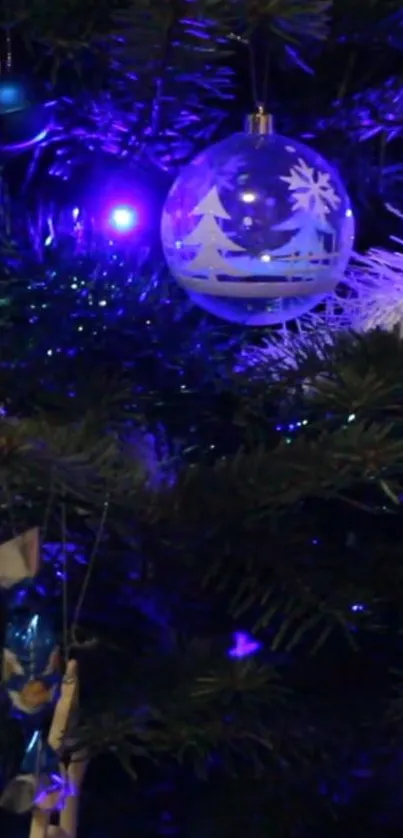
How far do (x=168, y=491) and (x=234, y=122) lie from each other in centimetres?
32

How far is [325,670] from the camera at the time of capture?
728 millimetres

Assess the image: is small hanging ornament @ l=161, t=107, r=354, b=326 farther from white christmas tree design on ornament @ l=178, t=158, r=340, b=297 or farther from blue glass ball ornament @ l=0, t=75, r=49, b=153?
blue glass ball ornament @ l=0, t=75, r=49, b=153

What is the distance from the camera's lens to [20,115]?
646 millimetres

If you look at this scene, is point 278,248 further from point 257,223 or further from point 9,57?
point 9,57

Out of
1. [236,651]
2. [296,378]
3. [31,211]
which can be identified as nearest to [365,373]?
[296,378]

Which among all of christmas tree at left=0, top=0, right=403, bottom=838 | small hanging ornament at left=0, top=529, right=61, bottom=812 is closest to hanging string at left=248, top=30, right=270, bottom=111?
christmas tree at left=0, top=0, right=403, bottom=838

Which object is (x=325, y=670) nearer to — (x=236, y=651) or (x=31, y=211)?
(x=236, y=651)

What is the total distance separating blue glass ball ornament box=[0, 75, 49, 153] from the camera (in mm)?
631

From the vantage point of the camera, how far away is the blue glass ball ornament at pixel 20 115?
2.07 feet

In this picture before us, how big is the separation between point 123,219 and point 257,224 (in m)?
0.17

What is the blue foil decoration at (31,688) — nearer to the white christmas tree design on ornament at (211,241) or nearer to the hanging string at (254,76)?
the white christmas tree design on ornament at (211,241)

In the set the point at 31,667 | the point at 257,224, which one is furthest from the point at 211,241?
Answer: the point at 31,667

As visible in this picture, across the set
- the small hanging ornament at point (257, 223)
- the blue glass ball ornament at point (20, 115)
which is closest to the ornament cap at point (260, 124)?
the small hanging ornament at point (257, 223)

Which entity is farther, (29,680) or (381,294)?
(381,294)
